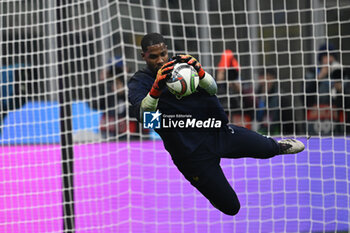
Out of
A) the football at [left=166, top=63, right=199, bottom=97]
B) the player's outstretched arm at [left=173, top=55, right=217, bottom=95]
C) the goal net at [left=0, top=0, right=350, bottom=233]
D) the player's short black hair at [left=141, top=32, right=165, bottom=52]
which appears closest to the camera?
the football at [left=166, top=63, right=199, bottom=97]

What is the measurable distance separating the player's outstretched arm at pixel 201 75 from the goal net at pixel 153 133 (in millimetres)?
2140

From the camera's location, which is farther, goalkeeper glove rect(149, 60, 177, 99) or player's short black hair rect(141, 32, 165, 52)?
player's short black hair rect(141, 32, 165, 52)

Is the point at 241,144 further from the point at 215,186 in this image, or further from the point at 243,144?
the point at 215,186

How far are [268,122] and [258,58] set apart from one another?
72cm

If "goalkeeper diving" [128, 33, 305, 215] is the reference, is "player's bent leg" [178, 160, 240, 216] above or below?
below

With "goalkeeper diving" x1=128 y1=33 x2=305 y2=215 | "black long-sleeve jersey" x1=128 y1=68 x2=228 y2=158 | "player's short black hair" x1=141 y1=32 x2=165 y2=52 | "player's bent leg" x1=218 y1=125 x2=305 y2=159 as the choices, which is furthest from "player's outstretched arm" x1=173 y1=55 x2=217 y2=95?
"player's bent leg" x1=218 y1=125 x2=305 y2=159

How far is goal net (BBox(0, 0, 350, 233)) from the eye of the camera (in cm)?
747

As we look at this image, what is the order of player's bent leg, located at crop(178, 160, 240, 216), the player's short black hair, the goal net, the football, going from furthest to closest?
the goal net, player's bent leg, located at crop(178, 160, 240, 216), the player's short black hair, the football

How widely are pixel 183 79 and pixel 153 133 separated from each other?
290 centimetres

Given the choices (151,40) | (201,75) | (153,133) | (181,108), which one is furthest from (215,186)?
(153,133)

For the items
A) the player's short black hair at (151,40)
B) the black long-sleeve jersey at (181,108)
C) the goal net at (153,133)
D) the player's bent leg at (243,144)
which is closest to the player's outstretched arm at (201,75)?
the black long-sleeve jersey at (181,108)

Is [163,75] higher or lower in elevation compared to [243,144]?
higher

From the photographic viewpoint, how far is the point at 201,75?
5070mm

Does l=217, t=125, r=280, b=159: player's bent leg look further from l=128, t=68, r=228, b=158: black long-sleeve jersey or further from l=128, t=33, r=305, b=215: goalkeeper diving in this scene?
l=128, t=68, r=228, b=158: black long-sleeve jersey
